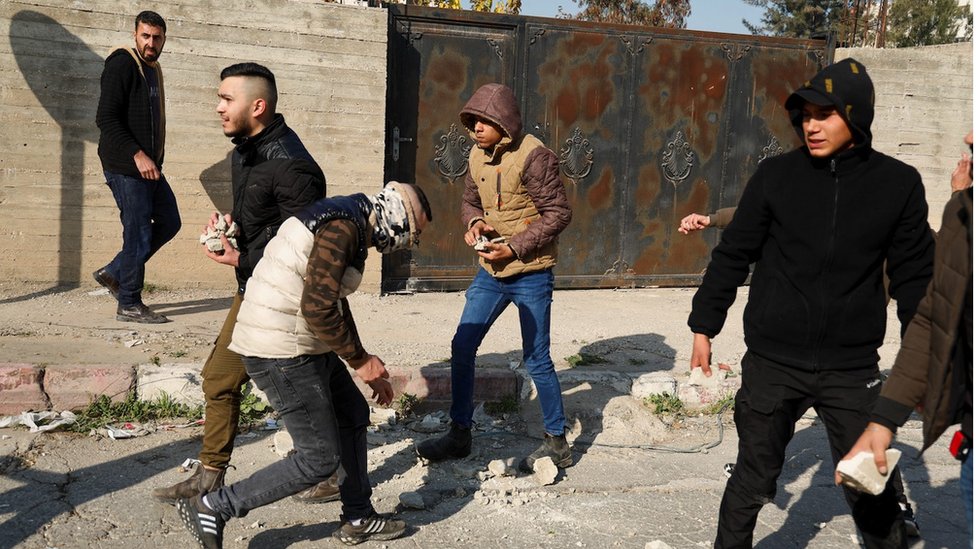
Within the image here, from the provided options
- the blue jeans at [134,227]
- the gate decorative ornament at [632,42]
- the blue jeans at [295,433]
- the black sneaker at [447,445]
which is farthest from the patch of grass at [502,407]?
the gate decorative ornament at [632,42]

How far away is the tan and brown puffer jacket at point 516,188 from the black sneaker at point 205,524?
182 centimetres

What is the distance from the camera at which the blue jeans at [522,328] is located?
4.83 metres

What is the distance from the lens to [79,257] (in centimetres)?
779

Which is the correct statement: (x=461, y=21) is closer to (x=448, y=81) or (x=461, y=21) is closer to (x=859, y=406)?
(x=448, y=81)

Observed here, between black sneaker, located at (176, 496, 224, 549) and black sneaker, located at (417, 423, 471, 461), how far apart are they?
56.5 inches


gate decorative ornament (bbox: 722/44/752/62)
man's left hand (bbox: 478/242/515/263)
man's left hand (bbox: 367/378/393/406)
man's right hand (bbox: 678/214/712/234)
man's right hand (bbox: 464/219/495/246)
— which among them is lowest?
man's left hand (bbox: 367/378/393/406)

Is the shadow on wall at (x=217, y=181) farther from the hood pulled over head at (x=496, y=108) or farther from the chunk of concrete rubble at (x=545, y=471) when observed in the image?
the chunk of concrete rubble at (x=545, y=471)

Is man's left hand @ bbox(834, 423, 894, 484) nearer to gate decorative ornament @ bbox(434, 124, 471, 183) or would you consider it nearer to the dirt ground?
the dirt ground

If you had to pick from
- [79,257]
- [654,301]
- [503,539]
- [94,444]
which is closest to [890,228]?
[503,539]

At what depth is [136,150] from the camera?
259 inches

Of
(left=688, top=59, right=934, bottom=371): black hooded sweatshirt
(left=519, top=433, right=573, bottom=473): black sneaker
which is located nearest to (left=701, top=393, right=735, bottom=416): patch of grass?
(left=519, top=433, right=573, bottom=473): black sneaker

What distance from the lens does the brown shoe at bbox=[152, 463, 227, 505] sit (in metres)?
4.17

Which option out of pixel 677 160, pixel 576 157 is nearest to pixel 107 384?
pixel 576 157

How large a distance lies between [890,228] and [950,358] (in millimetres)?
654
